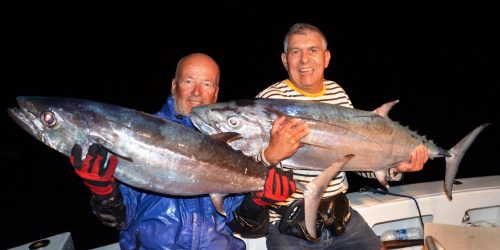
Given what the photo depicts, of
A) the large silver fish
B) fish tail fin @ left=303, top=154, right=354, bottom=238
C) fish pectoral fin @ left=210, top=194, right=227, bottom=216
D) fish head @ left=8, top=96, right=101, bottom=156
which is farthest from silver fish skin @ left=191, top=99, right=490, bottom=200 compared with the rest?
fish head @ left=8, top=96, right=101, bottom=156

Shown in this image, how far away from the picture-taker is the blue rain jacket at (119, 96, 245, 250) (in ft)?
8.05

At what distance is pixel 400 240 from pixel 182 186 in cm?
250

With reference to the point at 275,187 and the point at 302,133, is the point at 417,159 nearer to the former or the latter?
the point at 302,133

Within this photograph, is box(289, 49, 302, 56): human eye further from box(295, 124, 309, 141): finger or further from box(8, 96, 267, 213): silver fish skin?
box(8, 96, 267, 213): silver fish skin

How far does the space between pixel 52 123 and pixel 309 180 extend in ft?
6.38

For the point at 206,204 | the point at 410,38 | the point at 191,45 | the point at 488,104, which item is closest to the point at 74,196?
the point at 206,204

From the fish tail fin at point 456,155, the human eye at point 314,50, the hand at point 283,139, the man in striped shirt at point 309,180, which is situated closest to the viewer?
the hand at point 283,139

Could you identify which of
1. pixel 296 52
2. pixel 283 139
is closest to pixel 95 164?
pixel 283 139

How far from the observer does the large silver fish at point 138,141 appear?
2.17m

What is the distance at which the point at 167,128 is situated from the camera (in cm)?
231

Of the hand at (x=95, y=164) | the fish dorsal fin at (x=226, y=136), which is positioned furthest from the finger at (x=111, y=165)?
the fish dorsal fin at (x=226, y=136)

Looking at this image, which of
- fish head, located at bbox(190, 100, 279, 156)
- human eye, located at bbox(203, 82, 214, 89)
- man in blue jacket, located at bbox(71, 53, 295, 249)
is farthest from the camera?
human eye, located at bbox(203, 82, 214, 89)

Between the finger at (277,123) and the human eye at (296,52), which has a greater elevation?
the human eye at (296,52)

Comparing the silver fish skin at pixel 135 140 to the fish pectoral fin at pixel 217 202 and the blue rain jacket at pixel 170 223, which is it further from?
the blue rain jacket at pixel 170 223
